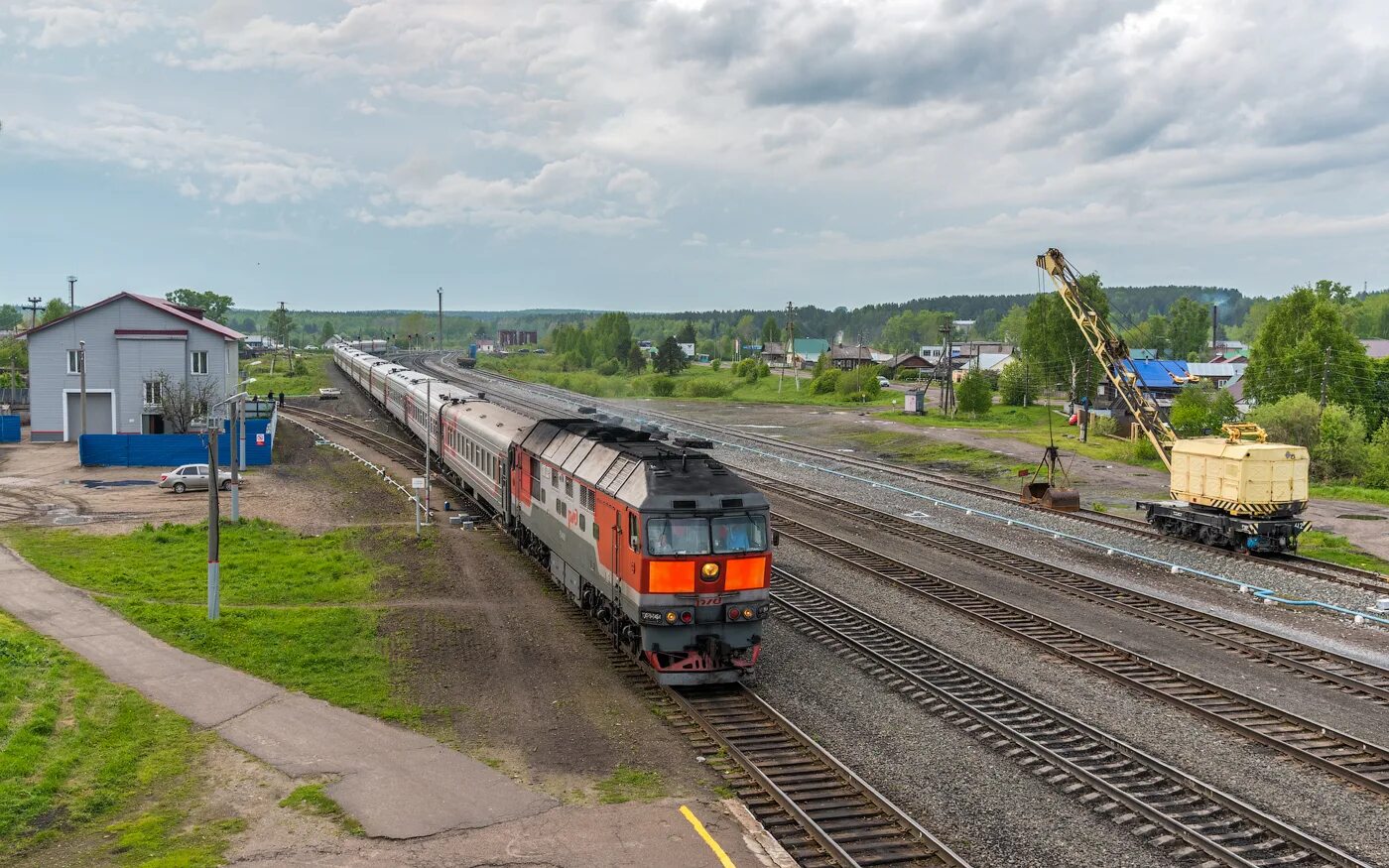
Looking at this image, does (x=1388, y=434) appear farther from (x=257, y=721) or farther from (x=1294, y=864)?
(x=257, y=721)

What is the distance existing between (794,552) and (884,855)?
18.9m

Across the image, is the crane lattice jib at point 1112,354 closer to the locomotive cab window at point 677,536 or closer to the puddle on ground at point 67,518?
the locomotive cab window at point 677,536

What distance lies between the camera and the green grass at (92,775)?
490 inches

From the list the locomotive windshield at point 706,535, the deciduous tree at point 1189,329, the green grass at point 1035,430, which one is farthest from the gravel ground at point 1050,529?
the deciduous tree at point 1189,329

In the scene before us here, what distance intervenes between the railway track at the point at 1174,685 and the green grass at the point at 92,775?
1593cm

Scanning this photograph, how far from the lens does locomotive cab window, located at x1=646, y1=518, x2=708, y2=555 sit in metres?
17.7

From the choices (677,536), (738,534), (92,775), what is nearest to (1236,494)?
(738,534)

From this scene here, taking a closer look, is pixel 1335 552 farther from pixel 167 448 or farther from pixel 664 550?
pixel 167 448

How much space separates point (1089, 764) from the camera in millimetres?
15562

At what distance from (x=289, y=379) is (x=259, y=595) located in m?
97.2

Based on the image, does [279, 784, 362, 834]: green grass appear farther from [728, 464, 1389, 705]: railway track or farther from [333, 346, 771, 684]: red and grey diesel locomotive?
[728, 464, 1389, 705]: railway track

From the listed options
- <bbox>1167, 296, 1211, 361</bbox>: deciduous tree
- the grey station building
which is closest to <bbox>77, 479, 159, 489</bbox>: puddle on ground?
the grey station building

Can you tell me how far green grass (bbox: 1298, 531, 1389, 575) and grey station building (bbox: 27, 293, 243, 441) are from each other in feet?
190

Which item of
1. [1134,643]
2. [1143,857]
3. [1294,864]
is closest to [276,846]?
[1143,857]
